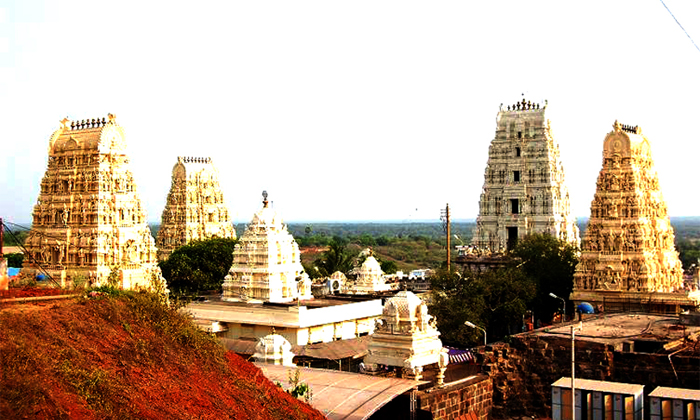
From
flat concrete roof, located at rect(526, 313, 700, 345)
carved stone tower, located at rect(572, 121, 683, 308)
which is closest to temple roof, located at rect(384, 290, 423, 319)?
flat concrete roof, located at rect(526, 313, 700, 345)

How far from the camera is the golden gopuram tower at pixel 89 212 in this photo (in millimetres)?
50594

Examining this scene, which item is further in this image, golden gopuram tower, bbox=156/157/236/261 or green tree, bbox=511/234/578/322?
golden gopuram tower, bbox=156/157/236/261

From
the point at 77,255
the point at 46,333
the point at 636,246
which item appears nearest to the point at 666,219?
the point at 636,246

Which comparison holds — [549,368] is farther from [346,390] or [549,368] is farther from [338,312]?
[338,312]

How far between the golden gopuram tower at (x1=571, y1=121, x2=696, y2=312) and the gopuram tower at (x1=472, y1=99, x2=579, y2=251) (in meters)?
16.3

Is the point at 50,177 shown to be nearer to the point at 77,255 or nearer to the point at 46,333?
the point at 77,255

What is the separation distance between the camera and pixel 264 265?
169ft

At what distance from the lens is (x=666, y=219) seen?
2104 inches

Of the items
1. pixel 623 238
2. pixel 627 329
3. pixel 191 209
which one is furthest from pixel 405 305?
pixel 191 209

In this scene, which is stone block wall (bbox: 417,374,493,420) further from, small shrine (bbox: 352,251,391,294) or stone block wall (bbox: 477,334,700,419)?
small shrine (bbox: 352,251,391,294)

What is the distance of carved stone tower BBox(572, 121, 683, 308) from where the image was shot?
49250 millimetres

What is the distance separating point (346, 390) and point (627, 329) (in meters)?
15.4

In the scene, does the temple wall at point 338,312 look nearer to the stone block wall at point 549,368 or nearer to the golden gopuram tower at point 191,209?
the stone block wall at point 549,368

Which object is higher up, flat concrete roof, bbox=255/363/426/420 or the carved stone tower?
the carved stone tower
